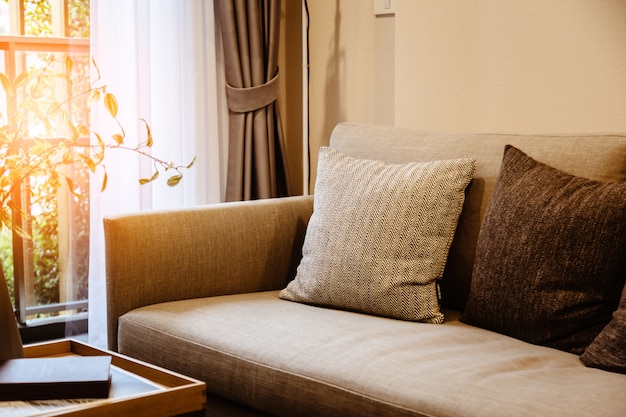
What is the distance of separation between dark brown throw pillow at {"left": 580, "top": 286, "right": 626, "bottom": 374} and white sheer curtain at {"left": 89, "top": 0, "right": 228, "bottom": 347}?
6.37 ft

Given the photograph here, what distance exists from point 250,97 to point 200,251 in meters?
1.19

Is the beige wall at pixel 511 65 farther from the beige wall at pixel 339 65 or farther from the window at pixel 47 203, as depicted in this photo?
the window at pixel 47 203

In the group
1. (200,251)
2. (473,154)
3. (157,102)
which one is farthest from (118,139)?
(473,154)

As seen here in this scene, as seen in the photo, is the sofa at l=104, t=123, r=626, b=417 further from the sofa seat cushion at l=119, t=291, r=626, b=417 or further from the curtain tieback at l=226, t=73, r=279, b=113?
the curtain tieback at l=226, t=73, r=279, b=113

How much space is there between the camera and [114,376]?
155 cm

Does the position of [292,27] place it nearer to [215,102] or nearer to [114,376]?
[215,102]

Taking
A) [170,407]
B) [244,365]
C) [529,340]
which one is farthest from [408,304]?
[170,407]

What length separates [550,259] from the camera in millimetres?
1752

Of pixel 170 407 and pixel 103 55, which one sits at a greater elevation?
pixel 103 55

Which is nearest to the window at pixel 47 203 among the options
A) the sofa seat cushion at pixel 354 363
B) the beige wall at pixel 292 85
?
the beige wall at pixel 292 85

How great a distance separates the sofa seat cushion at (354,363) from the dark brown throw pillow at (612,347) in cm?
2

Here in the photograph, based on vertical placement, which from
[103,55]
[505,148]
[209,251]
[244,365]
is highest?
[103,55]

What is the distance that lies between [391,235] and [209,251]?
0.56m

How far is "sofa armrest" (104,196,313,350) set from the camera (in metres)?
2.21
